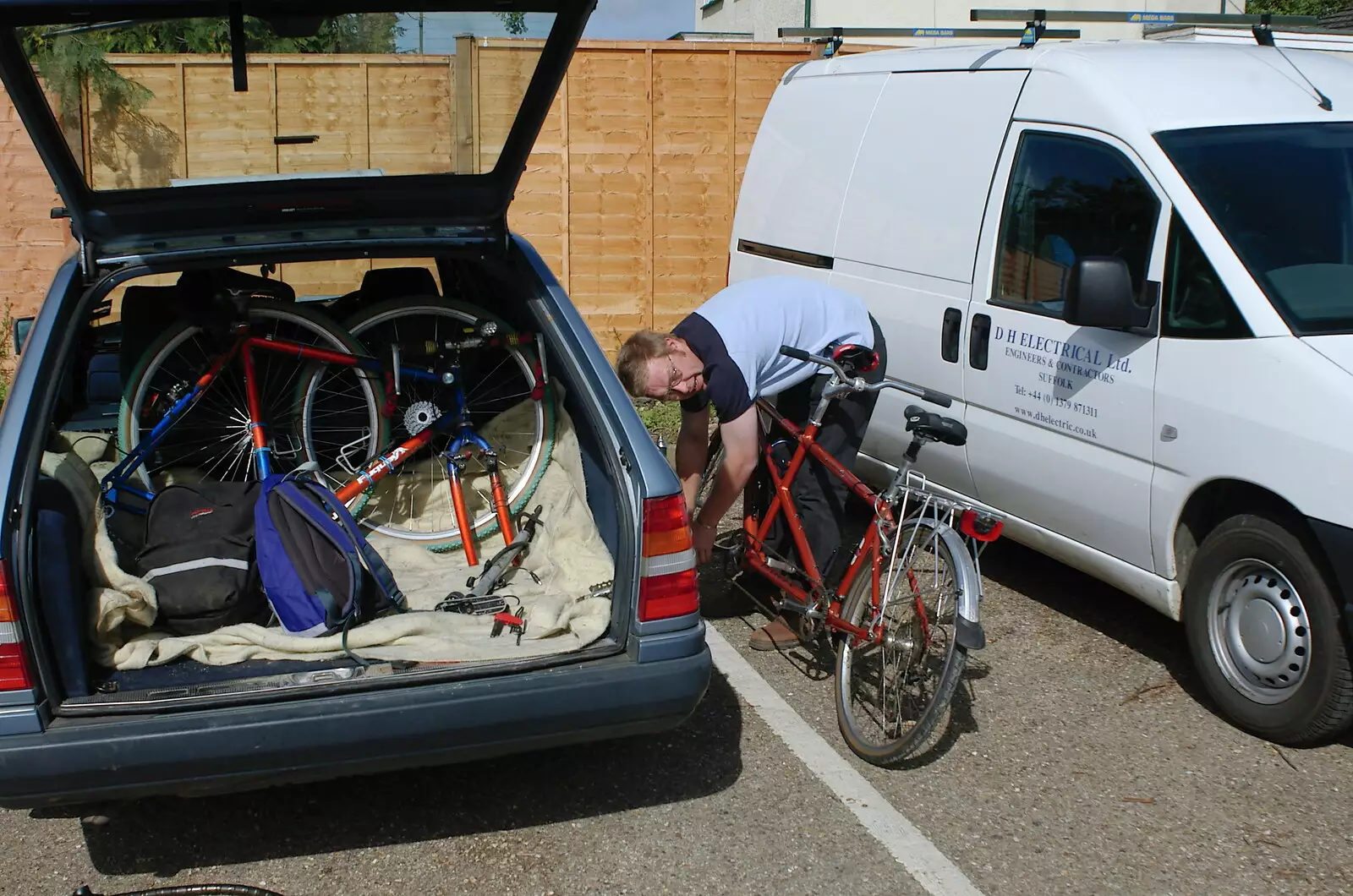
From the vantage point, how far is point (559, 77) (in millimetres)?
4121

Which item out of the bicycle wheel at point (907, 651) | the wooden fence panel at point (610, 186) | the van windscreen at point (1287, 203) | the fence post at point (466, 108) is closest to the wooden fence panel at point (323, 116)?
the fence post at point (466, 108)

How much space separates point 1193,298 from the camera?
4.29 m

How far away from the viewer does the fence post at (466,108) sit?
399cm

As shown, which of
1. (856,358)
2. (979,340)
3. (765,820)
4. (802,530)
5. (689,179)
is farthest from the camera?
(689,179)

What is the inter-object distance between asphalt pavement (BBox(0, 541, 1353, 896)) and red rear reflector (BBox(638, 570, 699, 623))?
2.23 ft

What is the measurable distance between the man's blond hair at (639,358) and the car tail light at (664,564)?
0.69m

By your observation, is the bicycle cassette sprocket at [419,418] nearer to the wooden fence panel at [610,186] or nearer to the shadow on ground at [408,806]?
the shadow on ground at [408,806]

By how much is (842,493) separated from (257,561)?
2046 mm

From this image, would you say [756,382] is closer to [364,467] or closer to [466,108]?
[466,108]

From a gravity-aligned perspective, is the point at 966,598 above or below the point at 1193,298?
below

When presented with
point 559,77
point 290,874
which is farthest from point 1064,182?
point 290,874

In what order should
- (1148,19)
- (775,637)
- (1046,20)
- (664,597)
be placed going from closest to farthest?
1. (664,597)
2. (775,637)
3. (1148,19)
4. (1046,20)

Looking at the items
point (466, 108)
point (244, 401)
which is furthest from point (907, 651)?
point (244, 401)

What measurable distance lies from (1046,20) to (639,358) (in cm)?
314
